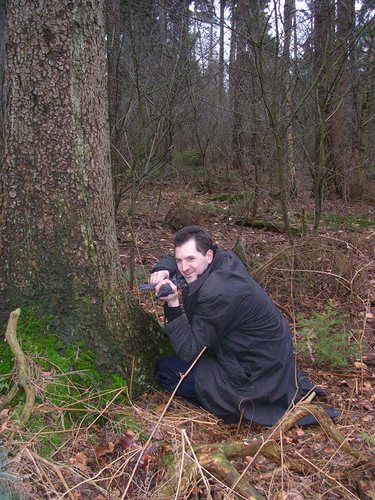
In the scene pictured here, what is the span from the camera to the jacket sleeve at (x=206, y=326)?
124 inches

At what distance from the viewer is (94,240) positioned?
3.34 metres

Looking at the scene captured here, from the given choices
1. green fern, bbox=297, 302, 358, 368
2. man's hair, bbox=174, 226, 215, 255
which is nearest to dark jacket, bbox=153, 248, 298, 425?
man's hair, bbox=174, 226, 215, 255

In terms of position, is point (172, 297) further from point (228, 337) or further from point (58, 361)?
point (58, 361)

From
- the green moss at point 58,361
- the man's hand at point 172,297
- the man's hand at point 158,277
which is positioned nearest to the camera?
the green moss at point 58,361

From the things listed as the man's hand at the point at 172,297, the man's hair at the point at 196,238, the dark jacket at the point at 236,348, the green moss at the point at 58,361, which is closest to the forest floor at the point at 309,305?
the dark jacket at the point at 236,348

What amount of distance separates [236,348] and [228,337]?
89mm

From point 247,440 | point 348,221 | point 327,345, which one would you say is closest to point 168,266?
point 247,440

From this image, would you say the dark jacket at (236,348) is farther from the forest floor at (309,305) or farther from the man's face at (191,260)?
the forest floor at (309,305)

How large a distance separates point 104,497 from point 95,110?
228 centimetres

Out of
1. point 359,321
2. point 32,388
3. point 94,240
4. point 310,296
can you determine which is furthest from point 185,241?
point 310,296

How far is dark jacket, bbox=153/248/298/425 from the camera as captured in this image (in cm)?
320

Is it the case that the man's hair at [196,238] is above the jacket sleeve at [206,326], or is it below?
above

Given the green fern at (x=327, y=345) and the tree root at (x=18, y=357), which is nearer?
the tree root at (x=18, y=357)

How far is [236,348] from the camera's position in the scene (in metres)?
3.31
